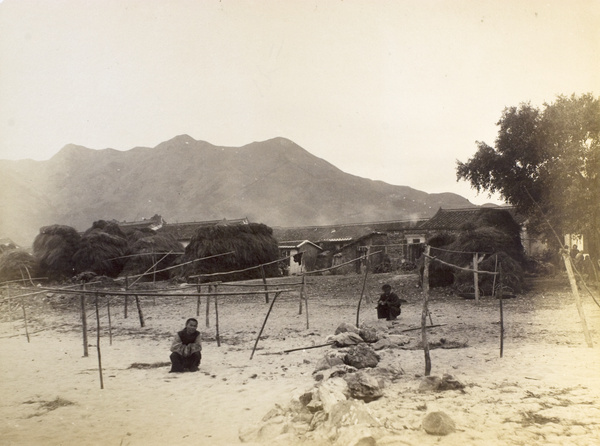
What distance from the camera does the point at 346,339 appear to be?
8.78 metres

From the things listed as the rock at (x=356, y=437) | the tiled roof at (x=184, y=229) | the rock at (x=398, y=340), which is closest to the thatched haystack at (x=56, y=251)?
the tiled roof at (x=184, y=229)

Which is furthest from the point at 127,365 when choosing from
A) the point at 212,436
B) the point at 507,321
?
the point at 507,321

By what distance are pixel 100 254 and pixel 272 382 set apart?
21.2m

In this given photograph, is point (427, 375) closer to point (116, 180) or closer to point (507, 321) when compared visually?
point (507, 321)

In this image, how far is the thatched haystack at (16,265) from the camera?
23.1m

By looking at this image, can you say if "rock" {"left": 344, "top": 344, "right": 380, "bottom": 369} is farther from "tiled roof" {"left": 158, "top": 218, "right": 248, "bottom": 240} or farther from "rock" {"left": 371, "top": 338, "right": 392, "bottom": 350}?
"tiled roof" {"left": 158, "top": 218, "right": 248, "bottom": 240}

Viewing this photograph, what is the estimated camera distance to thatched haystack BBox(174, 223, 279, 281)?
22.9m

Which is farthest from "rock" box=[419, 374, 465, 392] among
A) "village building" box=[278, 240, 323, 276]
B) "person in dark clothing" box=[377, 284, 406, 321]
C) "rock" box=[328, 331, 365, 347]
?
"village building" box=[278, 240, 323, 276]

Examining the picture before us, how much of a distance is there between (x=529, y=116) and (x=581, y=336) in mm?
11842

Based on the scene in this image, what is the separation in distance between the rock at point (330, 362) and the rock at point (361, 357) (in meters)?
0.14

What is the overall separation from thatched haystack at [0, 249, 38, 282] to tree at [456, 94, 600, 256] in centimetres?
2192

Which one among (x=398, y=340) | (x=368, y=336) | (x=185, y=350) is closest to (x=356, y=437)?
(x=185, y=350)

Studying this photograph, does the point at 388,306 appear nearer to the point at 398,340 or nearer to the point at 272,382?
the point at 398,340

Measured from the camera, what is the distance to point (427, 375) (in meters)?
6.92
